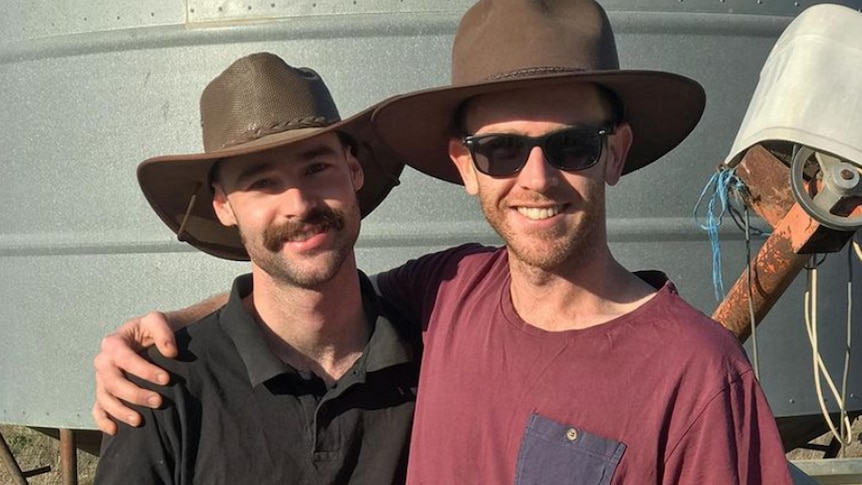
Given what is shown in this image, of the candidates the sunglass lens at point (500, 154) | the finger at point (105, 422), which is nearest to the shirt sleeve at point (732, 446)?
the sunglass lens at point (500, 154)

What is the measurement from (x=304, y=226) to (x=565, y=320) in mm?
614

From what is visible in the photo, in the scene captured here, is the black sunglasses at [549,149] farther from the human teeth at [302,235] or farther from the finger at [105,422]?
the finger at [105,422]

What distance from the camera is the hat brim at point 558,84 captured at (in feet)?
6.30

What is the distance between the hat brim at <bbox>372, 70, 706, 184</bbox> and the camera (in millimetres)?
Result: 1920

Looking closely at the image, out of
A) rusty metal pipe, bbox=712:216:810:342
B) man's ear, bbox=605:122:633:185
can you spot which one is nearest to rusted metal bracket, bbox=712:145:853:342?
rusty metal pipe, bbox=712:216:810:342

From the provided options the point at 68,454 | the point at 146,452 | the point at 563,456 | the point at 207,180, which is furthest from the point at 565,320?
the point at 68,454

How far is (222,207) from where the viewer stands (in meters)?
2.50

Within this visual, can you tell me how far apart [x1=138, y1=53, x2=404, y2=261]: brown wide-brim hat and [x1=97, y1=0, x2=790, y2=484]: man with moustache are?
280 mm

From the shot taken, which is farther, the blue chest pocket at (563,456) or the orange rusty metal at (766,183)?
the orange rusty metal at (766,183)

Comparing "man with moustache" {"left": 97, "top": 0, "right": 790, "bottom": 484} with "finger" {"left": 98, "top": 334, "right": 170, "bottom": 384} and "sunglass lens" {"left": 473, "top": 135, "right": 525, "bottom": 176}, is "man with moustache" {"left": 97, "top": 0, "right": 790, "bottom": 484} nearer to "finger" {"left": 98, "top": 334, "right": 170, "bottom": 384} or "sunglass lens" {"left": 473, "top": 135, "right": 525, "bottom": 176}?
"sunglass lens" {"left": 473, "top": 135, "right": 525, "bottom": 176}

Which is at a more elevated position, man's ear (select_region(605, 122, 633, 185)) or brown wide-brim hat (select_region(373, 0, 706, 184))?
brown wide-brim hat (select_region(373, 0, 706, 184))

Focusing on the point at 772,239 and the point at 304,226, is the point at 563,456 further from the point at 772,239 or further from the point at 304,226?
the point at 772,239

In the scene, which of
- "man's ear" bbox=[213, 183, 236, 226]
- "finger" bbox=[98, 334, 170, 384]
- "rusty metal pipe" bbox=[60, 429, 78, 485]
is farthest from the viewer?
"rusty metal pipe" bbox=[60, 429, 78, 485]

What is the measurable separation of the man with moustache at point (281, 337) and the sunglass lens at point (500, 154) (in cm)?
44
